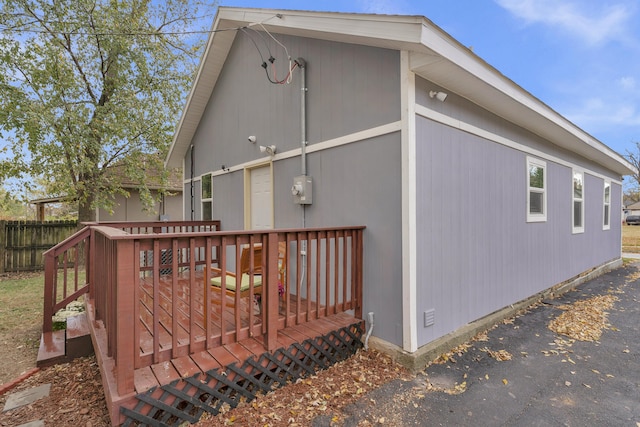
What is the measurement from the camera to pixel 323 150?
13.5 feet

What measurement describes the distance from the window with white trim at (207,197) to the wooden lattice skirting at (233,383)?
5006 millimetres

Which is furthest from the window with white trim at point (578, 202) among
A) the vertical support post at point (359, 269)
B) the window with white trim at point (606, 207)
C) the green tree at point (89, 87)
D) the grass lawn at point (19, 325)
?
the green tree at point (89, 87)

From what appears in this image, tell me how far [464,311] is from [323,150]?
2607 millimetres

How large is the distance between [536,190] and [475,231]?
2.24 meters

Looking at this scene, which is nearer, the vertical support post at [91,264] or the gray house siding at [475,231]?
the gray house siding at [475,231]

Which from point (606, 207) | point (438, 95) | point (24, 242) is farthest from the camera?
point (24, 242)

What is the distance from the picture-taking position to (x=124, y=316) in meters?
2.07

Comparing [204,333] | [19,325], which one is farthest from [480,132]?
[19,325]

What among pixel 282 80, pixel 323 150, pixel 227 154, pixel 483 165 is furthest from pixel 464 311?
pixel 227 154

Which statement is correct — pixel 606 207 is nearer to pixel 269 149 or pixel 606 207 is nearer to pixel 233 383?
pixel 269 149

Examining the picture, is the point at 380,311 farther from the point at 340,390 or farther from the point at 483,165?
the point at 483,165

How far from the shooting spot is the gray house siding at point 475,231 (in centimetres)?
334

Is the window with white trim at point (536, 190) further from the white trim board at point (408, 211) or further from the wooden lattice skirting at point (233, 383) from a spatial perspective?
the wooden lattice skirting at point (233, 383)

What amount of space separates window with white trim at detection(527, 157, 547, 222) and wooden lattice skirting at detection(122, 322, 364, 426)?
397 cm
